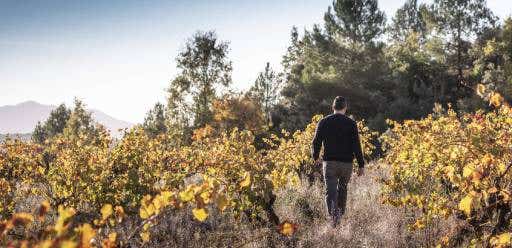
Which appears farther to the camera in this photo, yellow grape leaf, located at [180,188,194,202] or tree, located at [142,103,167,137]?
tree, located at [142,103,167,137]

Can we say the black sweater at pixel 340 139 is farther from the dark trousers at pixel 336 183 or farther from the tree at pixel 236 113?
the tree at pixel 236 113

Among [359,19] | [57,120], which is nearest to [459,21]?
[359,19]

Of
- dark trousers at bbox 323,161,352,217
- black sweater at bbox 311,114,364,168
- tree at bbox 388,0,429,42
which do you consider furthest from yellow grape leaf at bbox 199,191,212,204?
tree at bbox 388,0,429,42

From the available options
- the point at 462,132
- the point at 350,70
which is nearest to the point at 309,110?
the point at 350,70

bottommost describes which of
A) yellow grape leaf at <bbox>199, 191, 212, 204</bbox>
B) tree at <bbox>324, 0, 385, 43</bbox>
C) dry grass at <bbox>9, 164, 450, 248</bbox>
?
dry grass at <bbox>9, 164, 450, 248</bbox>

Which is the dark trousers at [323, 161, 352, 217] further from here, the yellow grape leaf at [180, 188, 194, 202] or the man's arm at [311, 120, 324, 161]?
the yellow grape leaf at [180, 188, 194, 202]

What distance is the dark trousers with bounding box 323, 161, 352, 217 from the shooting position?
6.04 m

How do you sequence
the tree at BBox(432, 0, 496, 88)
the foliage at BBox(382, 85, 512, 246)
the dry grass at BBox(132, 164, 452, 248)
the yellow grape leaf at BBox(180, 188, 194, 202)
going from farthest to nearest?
1. the tree at BBox(432, 0, 496, 88)
2. the dry grass at BBox(132, 164, 452, 248)
3. the foliage at BBox(382, 85, 512, 246)
4. the yellow grape leaf at BBox(180, 188, 194, 202)

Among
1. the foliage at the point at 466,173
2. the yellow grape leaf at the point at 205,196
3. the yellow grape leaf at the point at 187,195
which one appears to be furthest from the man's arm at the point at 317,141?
the yellow grape leaf at the point at 187,195

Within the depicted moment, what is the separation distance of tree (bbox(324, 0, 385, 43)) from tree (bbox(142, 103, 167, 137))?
50.7ft

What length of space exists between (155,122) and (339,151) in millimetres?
35268

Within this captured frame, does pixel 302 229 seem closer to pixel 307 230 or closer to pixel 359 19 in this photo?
pixel 307 230

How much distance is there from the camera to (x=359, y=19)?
3247 cm

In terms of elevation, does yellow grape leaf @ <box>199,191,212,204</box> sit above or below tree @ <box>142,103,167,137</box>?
below
